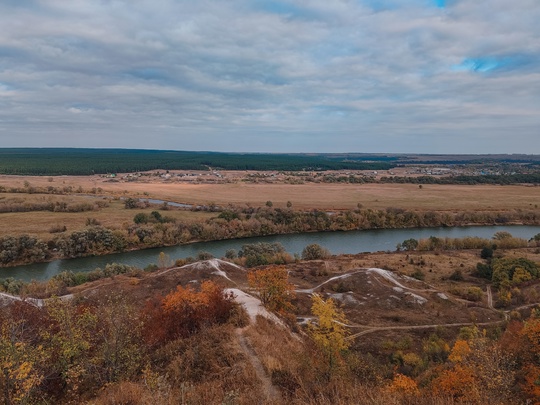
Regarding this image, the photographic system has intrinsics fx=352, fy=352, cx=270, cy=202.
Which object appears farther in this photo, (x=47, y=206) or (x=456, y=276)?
(x=47, y=206)

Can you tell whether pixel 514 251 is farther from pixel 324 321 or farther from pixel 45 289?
pixel 45 289

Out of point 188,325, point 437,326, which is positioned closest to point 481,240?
point 437,326

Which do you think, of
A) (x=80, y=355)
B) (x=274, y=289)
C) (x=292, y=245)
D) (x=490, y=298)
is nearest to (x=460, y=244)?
(x=490, y=298)

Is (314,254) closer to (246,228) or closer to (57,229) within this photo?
(246,228)

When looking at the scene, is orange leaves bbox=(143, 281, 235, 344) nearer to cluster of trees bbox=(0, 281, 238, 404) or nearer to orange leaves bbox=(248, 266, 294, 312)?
cluster of trees bbox=(0, 281, 238, 404)

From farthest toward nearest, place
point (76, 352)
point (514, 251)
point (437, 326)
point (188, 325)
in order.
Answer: point (514, 251) → point (437, 326) → point (188, 325) → point (76, 352)

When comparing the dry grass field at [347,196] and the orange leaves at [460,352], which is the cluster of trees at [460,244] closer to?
the dry grass field at [347,196]

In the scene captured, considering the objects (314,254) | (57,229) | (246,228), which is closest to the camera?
(314,254)
